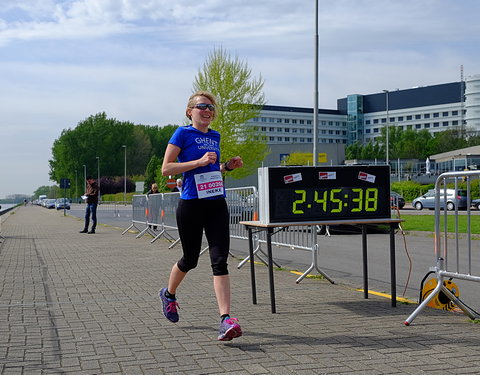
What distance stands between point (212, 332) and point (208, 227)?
0.91 meters

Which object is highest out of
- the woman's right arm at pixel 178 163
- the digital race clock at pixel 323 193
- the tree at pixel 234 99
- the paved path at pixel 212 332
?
the tree at pixel 234 99

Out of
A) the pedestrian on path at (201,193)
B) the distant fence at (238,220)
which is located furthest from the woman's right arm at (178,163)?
the distant fence at (238,220)

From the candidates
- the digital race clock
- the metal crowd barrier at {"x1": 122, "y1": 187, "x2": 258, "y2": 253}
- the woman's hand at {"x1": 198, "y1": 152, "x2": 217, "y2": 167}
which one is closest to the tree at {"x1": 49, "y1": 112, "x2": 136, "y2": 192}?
the metal crowd barrier at {"x1": 122, "y1": 187, "x2": 258, "y2": 253}

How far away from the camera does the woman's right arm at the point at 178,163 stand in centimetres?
543

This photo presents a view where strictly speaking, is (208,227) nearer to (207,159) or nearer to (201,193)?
(201,193)

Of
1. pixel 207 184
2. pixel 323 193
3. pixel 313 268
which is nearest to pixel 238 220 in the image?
pixel 313 268

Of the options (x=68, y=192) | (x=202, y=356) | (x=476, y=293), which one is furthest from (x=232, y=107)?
(x=68, y=192)

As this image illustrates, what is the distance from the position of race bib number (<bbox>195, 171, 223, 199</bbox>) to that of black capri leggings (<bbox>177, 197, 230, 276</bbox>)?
2.7 inches

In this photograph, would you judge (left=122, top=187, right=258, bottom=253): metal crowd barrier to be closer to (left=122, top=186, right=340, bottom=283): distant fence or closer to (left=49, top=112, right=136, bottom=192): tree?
(left=122, top=186, right=340, bottom=283): distant fence

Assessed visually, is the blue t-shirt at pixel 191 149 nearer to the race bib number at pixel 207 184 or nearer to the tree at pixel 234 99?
the race bib number at pixel 207 184

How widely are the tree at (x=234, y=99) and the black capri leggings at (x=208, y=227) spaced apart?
37129 millimetres

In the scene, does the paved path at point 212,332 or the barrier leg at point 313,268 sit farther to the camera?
the barrier leg at point 313,268

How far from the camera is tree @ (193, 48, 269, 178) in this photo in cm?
4325

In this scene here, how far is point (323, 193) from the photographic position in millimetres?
6883
